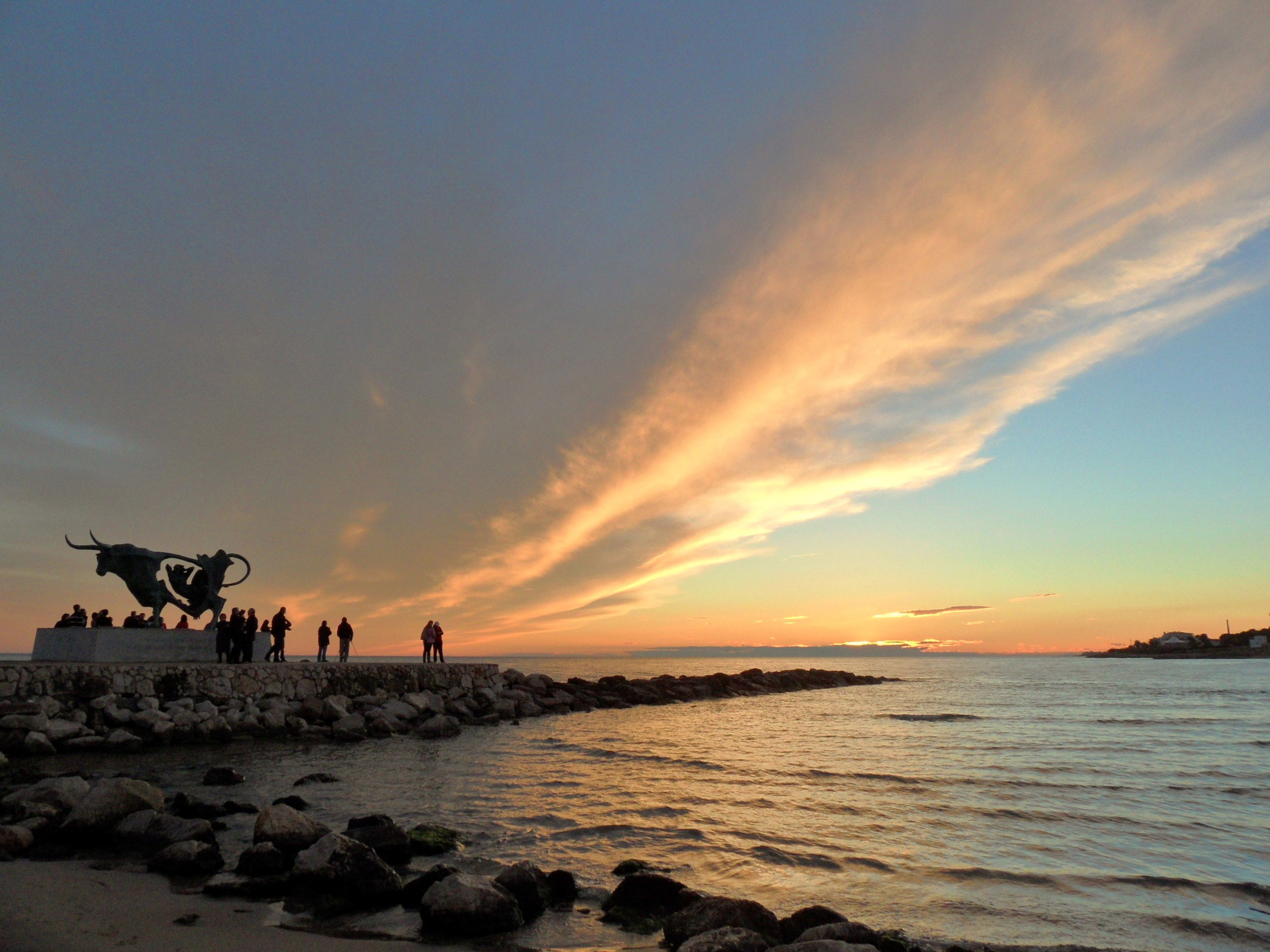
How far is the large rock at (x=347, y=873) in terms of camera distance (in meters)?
6.30

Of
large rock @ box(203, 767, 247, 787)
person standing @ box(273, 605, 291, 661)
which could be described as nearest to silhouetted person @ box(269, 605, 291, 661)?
person standing @ box(273, 605, 291, 661)

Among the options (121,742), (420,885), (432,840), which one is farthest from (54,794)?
(121,742)

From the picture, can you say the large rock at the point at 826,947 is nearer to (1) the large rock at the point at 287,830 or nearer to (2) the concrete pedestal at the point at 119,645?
(1) the large rock at the point at 287,830

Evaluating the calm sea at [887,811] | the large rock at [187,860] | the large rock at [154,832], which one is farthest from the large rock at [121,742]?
the large rock at [187,860]

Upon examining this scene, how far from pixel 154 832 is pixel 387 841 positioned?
8.82 ft

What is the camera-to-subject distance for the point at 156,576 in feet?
69.9

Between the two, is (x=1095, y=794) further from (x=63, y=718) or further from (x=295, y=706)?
(x=63, y=718)

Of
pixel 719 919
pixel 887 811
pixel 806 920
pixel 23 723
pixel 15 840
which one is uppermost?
pixel 23 723

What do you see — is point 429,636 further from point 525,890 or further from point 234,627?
point 525,890

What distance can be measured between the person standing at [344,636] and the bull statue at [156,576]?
14.1ft

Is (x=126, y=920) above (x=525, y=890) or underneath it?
above

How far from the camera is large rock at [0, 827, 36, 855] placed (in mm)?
7039

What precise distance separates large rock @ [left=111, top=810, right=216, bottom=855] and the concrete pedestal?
13.7 meters

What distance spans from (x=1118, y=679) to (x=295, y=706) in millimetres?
65980
